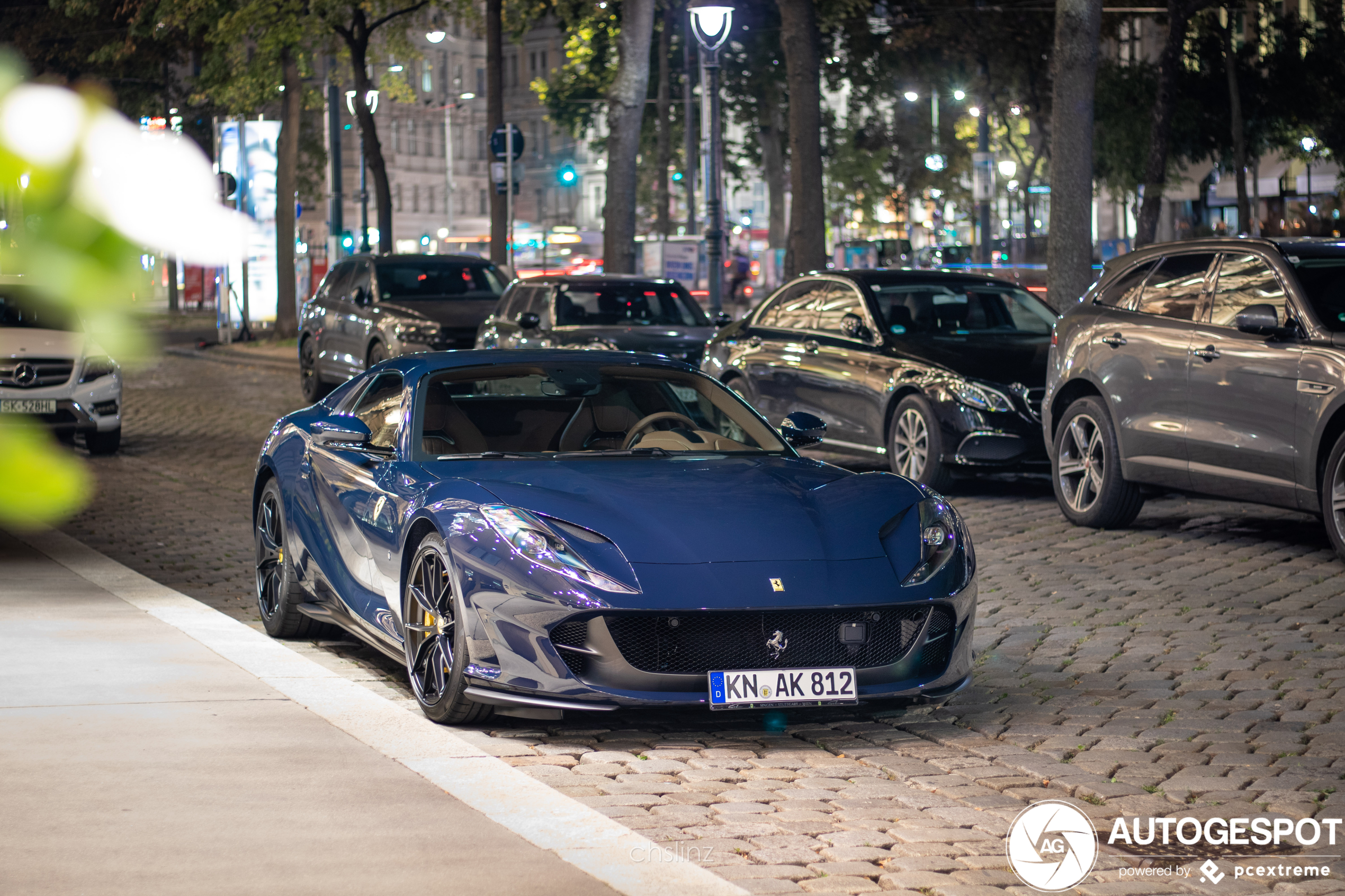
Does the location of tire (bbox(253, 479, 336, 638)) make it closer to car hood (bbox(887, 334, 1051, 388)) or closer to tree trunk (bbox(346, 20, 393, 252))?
car hood (bbox(887, 334, 1051, 388))

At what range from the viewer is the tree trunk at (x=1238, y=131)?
4053cm

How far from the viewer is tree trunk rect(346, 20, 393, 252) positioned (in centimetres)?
3806

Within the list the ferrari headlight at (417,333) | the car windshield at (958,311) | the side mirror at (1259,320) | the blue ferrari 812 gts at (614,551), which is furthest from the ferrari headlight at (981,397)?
the ferrari headlight at (417,333)

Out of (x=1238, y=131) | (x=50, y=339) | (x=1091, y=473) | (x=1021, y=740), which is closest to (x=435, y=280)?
(x=1091, y=473)

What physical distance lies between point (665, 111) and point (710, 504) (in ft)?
167

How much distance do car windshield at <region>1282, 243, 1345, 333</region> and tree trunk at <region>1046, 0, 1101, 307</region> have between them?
295 inches

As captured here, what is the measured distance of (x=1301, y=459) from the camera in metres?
10.1

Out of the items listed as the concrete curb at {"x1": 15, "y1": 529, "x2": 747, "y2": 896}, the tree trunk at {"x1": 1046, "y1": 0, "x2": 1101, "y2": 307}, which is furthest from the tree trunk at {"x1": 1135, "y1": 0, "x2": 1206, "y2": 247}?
the concrete curb at {"x1": 15, "y1": 529, "x2": 747, "y2": 896}

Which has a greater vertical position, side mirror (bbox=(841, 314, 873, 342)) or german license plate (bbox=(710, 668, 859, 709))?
side mirror (bbox=(841, 314, 873, 342))

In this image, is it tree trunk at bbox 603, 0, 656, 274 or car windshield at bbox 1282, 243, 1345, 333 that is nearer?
car windshield at bbox 1282, 243, 1345, 333

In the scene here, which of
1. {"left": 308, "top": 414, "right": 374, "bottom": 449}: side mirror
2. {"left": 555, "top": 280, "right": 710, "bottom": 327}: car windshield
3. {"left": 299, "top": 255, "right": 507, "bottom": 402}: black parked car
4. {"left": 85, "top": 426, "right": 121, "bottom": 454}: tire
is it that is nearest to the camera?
{"left": 308, "top": 414, "right": 374, "bottom": 449}: side mirror

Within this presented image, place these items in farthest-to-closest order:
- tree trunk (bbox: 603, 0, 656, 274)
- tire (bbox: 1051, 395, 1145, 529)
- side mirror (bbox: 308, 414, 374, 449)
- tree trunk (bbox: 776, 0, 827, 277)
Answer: tree trunk (bbox: 603, 0, 656, 274) → tree trunk (bbox: 776, 0, 827, 277) → tire (bbox: 1051, 395, 1145, 529) → side mirror (bbox: 308, 414, 374, 449)

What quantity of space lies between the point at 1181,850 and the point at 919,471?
891 cm

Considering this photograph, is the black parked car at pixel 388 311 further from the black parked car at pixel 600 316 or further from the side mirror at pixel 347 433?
the side mirror at pixel 347 433
